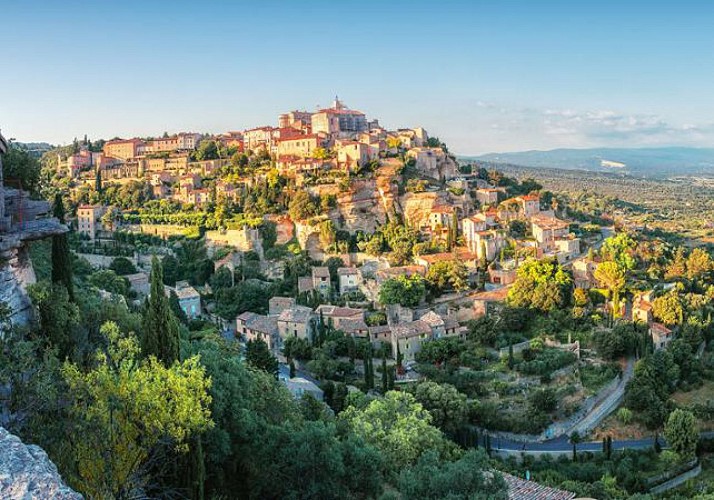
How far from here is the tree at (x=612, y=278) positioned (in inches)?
1457

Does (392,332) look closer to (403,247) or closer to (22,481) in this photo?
(403,247)

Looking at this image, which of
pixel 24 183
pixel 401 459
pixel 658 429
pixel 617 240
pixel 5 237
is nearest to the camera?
pixel 5 237

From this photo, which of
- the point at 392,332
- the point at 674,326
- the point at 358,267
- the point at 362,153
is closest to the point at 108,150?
the point at 362,153

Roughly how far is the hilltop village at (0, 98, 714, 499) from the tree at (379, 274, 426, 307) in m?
0.13

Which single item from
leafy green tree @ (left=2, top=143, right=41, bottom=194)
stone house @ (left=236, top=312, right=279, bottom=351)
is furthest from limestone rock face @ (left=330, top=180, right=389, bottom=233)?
leafy green tree @ (left=2, top=143, right=41, bottom=194)

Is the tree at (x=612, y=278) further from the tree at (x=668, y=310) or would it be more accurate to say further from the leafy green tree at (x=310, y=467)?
the leafy green tree at (x=310, y=467)

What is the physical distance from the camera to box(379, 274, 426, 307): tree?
126 ft

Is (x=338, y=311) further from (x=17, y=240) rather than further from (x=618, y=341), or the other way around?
(x=17, y=240)

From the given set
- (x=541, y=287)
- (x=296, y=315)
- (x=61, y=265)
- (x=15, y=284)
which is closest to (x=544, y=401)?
(x=541, y=287)

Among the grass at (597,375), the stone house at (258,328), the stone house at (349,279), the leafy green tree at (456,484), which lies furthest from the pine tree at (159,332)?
the stone house at (349,279)

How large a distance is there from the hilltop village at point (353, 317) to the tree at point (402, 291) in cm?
13

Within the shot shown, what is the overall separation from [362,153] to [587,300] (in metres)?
25.3

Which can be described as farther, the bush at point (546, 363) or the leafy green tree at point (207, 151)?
the leafy green tree at point (207, 151)

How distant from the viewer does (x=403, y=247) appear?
149ft
